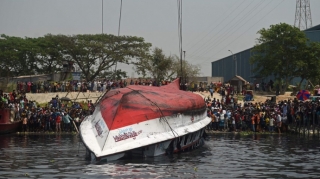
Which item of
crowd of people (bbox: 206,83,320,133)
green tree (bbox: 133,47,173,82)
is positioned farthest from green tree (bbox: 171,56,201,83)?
crowd of people (bbox: 206,83,320,133)

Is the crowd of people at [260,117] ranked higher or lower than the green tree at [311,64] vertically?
lower

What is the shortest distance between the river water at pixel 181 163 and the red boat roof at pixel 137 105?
1.75 metres

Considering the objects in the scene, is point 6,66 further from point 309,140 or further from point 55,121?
point 309,140

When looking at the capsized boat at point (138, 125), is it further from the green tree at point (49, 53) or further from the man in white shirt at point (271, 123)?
the green tree at point (49, 53)

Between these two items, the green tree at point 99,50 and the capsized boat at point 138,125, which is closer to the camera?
the capsized boat at point 138,125

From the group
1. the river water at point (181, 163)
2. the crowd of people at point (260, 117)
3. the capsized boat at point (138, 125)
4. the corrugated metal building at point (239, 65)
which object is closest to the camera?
the river water at point (181, 163)

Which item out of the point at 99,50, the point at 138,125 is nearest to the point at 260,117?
the point at 138,125

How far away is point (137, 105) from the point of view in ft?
93.0

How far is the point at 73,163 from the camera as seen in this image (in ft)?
89.0

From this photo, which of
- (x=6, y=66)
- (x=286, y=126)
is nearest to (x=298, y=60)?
(x=286, y=126)

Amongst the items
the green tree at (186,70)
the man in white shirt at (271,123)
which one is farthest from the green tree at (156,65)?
the man in white shirt at (271,123)

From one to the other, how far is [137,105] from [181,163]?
310cm

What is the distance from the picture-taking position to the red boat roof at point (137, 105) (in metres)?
27.4

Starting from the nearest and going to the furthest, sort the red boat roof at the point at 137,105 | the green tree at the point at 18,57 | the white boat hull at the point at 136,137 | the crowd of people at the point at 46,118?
the white boat hull at the point at 136,137 → the red boat roof at the point at 137,105 → the crowd of people at the point at 46,118 → the green tree at the point at 18,57
